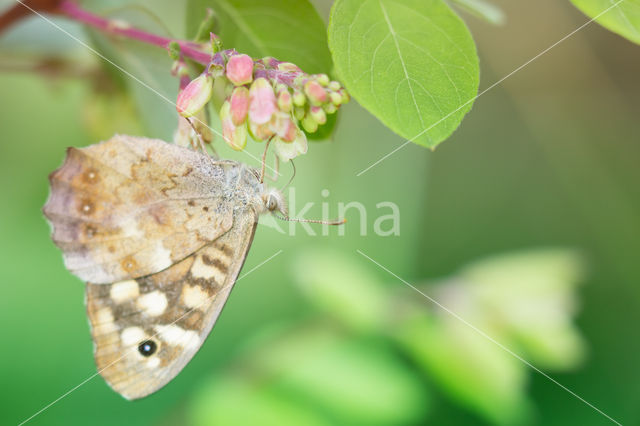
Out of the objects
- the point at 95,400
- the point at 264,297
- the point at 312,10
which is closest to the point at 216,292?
the point at 312,10

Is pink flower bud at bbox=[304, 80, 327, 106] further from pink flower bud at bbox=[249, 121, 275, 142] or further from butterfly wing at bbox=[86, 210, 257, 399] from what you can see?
butterfly wing at bbox=[86, 210, 257, 399]

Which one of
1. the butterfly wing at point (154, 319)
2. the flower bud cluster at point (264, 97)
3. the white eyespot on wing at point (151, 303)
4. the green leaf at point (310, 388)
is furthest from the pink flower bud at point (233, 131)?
the green leaf at point (310, 388)

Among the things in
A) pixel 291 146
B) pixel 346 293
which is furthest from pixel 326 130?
pixel 346 293

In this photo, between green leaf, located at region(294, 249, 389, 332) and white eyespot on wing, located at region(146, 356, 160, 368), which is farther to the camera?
green leaf, located at region(294, 249, 389, 332)

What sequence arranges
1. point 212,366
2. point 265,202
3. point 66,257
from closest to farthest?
1. point 66,257
2. point 265,202
3. point 212,366

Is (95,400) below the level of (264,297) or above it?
below

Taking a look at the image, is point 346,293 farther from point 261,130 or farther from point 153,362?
point 261,130

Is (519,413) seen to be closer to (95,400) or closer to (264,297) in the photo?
(264,297)

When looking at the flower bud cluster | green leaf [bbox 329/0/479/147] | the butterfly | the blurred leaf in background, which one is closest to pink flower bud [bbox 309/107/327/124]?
the flower bud cluster

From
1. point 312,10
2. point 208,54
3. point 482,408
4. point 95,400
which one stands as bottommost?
point 95,400
